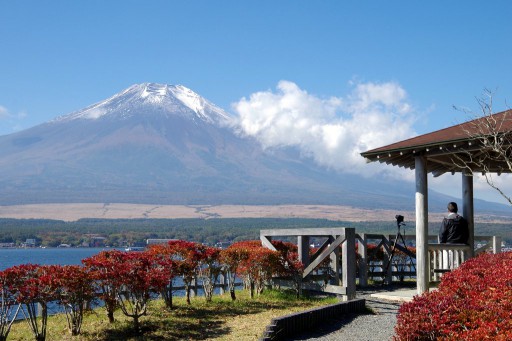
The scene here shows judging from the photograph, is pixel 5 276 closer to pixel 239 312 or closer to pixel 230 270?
pixel 239 312

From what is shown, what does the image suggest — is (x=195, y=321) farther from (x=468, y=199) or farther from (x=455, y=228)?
(x=468, y=199)

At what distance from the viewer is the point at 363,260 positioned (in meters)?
15.8

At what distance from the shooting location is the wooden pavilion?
36.5ft

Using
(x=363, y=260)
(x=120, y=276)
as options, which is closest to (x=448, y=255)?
(x=363, y=260)

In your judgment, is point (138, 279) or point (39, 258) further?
point (39, 258)

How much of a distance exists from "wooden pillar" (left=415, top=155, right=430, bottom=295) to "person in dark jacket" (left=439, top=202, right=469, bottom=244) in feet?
5.34

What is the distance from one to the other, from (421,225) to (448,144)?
1.69 metres

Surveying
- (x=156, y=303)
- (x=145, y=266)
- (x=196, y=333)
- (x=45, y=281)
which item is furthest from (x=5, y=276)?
(x=156, y=303)

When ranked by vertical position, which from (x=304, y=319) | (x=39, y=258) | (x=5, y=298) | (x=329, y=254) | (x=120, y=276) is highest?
(x=329, y=254)

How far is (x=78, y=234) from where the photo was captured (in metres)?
132

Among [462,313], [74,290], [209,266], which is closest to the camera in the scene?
[462,313]

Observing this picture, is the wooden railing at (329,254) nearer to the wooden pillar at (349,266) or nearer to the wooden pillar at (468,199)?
the wooden pillar at (349,266)

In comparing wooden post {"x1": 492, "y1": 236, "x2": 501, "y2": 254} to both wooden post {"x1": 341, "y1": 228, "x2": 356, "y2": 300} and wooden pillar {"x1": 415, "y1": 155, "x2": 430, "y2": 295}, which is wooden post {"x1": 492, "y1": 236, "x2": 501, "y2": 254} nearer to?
wooden pillar {"x1": 415, "y1": 155, "x2": 430, "y2": 295}

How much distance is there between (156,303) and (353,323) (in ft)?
14.7
